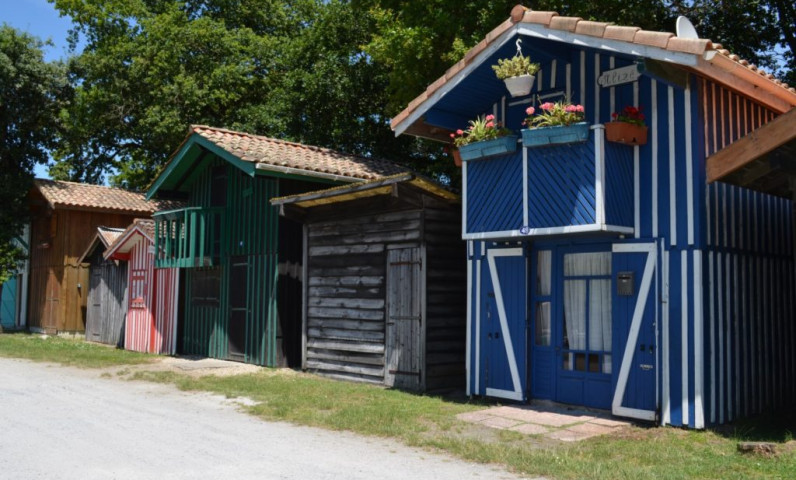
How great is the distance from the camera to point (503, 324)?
35.0 feet

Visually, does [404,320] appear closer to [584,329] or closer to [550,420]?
[584,329]

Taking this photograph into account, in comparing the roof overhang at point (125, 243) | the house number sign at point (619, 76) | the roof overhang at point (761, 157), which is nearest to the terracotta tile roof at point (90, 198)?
the roof overhang at point (125, 243)

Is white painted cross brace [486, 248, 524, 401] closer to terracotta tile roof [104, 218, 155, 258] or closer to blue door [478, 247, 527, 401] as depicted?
blue door [478, 247, 527, 401]

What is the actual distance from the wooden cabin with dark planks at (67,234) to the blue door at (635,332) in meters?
17.3

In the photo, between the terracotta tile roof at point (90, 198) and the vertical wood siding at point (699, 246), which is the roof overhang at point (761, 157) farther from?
the terracotta tile roof at point (90, 198)

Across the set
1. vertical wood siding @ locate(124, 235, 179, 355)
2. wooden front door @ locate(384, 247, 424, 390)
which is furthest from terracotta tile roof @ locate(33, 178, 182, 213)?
wooden front door @ locate(384, 247, 424, 390)

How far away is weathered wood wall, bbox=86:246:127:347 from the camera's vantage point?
20641mm

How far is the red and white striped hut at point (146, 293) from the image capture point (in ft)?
60.0

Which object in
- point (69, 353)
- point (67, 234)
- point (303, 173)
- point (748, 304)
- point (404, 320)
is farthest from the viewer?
point (67, 234)

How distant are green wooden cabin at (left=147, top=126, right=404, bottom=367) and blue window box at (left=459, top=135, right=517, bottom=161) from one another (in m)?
4.95

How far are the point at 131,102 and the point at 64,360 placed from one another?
46.3ft

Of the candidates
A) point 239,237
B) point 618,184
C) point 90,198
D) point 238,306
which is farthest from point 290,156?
point 90,198

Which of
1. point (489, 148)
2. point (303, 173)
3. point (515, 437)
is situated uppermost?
point (303, 173)

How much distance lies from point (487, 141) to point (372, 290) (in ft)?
13.2
